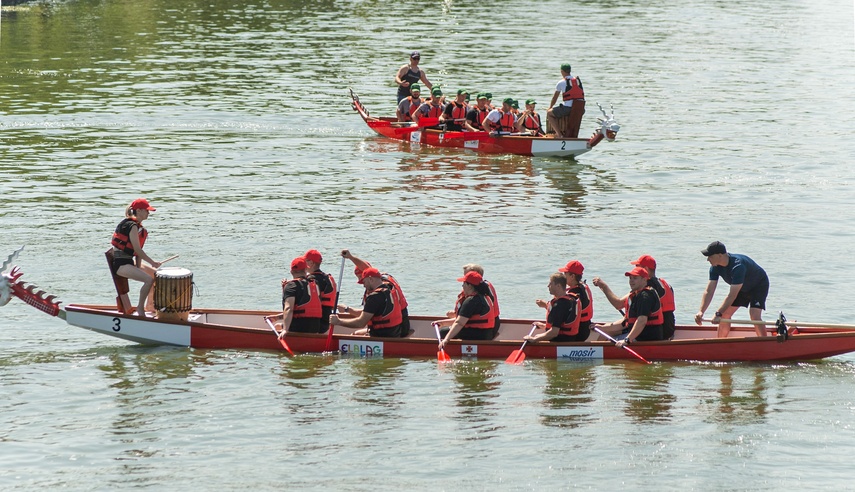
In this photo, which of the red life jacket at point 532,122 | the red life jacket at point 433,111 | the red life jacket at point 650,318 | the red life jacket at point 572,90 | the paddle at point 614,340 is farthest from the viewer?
the red life jacket at point 433,111

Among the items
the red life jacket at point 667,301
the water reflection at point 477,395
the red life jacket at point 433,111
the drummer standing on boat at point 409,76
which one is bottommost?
the water reflection at point 477,395

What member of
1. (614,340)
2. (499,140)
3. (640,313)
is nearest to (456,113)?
(499,140)

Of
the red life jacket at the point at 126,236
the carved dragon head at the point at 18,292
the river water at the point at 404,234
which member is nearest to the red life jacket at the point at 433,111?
the river water at the point at 404,234

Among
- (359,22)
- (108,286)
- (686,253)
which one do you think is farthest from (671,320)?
(359,22)

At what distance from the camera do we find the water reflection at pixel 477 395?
15789mm

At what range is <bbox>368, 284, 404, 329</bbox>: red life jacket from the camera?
1838 centimetres

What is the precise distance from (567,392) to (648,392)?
3.89 feet

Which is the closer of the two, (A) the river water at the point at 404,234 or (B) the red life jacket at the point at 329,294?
(A) the river water at the point at 404,234

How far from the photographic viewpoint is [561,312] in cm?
1809

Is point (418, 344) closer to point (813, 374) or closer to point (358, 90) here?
point (813, 374)

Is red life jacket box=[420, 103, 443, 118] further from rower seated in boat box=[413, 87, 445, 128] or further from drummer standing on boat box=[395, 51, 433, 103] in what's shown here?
drummer standing on boat box=[395, 51, 433, 103]

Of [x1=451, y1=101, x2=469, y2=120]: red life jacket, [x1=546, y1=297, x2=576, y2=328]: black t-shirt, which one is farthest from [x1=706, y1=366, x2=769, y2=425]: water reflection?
[x1=451, y1=101, x2=469, y2=120]: red life jacket

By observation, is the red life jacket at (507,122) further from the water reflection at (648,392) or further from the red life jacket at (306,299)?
the water reflection at (648,392)

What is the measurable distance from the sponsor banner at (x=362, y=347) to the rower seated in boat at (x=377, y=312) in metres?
0.20
